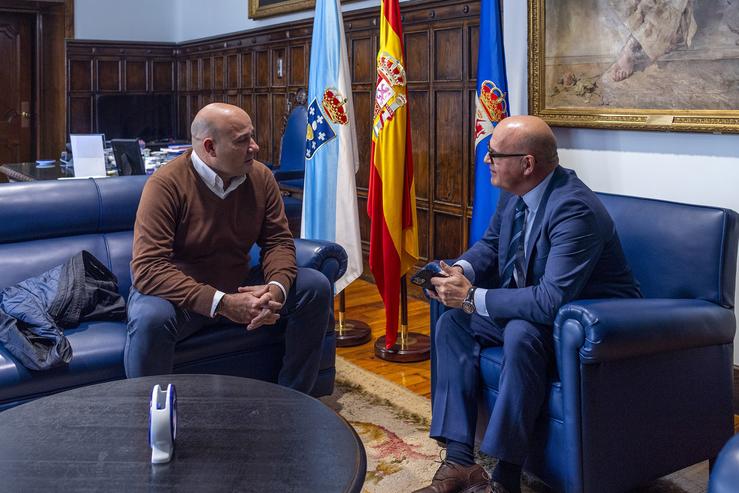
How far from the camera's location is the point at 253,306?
2.88m

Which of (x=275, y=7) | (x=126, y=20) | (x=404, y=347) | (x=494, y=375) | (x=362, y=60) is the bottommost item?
(x=404, y=347)

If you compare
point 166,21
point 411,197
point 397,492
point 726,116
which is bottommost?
point 397,492

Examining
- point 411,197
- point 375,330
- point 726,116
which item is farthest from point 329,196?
point 726,116

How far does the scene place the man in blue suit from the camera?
2.44 meters

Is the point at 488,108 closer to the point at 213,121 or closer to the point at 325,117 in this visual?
the point at 325,117

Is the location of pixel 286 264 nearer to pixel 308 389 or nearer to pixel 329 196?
pixel 308 389

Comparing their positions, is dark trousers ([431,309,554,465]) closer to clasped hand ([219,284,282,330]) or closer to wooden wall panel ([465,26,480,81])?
clasped hand ([219,284,282,330])

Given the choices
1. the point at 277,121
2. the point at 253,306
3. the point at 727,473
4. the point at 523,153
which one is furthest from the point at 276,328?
the point at 277,121

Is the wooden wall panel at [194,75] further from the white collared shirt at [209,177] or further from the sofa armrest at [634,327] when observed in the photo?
the sofa armrest at [634,327]

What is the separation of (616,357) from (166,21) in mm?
7181

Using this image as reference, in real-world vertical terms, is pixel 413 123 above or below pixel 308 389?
above

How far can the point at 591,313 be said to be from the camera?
2.32 meters

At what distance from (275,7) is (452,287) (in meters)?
4.41

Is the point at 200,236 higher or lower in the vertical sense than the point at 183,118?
lower
